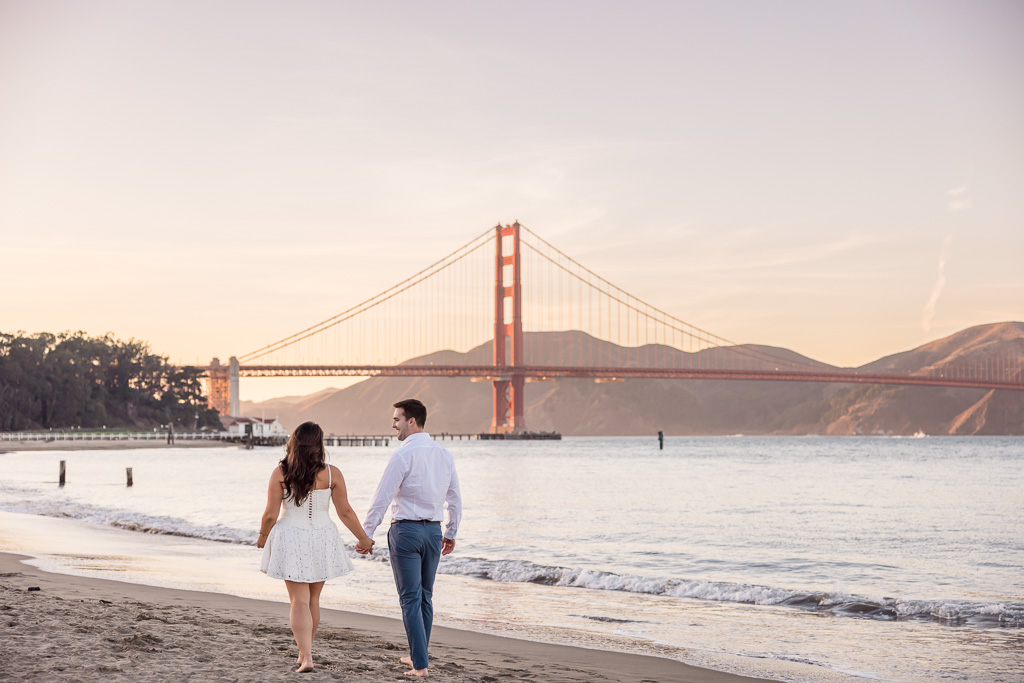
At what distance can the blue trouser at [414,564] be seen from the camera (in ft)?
20.1

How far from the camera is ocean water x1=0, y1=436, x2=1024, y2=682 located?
29.7 feet

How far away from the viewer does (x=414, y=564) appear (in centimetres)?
616

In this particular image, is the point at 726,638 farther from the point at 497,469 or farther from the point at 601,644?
the point at 497,469

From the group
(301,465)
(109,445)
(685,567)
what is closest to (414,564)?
(301,465)

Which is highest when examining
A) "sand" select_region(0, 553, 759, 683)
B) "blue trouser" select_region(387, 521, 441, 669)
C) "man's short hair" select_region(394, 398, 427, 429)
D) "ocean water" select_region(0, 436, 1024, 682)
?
"man's short hair" select_region(394, 398, 427, 429)

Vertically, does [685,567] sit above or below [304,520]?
below

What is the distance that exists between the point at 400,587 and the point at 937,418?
7794 inches

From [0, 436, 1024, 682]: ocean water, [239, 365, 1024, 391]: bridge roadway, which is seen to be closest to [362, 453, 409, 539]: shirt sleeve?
[0, 436, 1024, 682]: ocean water

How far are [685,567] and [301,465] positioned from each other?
1052 cm

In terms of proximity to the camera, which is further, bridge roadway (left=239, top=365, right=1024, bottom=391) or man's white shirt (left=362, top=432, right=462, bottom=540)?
bridge roadway (left=239, top=365, right=1024, bottom=391)

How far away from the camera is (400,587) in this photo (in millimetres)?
6188

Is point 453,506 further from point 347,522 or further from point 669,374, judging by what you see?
point 669,374

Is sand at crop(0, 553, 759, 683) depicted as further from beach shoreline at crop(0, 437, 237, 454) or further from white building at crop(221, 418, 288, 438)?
white building at crop(221, 418, 288, 438)

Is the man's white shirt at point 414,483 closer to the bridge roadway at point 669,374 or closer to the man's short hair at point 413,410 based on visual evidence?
the man's short hair at point 413,410
